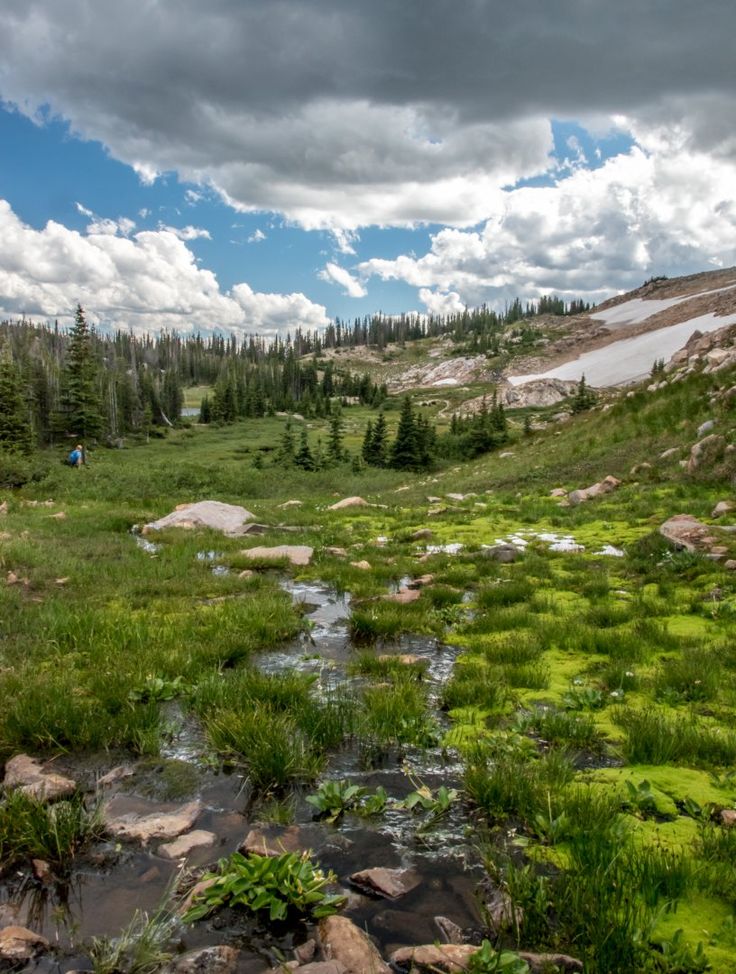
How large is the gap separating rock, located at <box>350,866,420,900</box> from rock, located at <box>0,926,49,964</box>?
5.71 ft

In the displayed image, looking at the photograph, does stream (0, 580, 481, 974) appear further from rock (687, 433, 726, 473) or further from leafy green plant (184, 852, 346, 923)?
rock (687, 433, 726, 473)

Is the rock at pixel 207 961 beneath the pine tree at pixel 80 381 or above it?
beneath

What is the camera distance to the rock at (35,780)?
422cm

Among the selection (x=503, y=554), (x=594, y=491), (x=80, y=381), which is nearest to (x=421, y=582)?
(x=503, y=554)

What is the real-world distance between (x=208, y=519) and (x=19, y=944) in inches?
622

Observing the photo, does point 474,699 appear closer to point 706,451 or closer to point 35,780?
point 35,780

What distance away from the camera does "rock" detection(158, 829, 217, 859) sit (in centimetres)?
383

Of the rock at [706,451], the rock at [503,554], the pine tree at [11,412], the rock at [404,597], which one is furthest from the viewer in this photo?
the pine tree at [11,412]

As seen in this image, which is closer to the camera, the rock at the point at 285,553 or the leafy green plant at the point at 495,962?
the leafy green plant at the point at 495,962

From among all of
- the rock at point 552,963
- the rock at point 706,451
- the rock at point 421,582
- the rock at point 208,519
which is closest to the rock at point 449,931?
the rock at point 552,963

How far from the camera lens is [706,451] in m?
16.8

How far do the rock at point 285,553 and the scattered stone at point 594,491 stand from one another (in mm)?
9308

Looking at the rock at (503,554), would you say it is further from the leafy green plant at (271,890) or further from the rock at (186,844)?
the leafy green plant at (271,890)

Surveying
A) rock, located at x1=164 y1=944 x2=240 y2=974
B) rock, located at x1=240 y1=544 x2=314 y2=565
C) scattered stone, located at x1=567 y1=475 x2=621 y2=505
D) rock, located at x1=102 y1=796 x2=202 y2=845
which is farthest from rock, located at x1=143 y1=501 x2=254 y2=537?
rock, located at x1=164 y1=944 x2=240 y2=974
